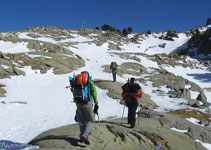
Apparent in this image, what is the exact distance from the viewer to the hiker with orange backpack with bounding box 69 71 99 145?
225 inches

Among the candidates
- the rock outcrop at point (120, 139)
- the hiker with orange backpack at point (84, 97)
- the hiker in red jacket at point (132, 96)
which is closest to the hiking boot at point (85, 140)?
the hiker with orange backpack at point (84, 97)

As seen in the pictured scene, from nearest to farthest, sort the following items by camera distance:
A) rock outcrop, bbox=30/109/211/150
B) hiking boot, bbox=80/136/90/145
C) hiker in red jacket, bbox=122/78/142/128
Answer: hiking boot, bbox=80/136/90/145, rock outcrop, bbox=30/109/211/150, hiker in red jacket, bbox=122/78/142/128

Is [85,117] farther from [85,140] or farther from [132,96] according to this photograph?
[132,96]

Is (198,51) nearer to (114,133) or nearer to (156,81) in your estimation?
(156,81)

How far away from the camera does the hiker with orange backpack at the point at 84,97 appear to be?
5.71 metres

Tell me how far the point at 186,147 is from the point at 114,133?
3002 mm

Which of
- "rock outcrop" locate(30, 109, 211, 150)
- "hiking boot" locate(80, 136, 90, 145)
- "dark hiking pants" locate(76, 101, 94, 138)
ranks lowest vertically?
"rock outcrop" locate(30, 109, 211, 150)

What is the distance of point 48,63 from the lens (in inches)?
1038

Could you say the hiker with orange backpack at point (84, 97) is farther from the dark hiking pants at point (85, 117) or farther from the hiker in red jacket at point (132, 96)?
the hiker in red jacket at point (132, 96)

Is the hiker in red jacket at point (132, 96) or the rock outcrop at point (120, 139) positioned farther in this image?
the hiker in red jacket at point (132, 96)

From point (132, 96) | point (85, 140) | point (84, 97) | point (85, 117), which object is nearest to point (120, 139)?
point (85, 140)

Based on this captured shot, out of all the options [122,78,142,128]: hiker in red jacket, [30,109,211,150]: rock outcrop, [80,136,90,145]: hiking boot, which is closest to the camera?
[80,136,90,145]: hiking boot

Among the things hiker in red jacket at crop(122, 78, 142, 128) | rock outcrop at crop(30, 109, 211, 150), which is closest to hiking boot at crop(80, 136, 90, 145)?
rock outcrop at crop(30, 109, 211, 150)

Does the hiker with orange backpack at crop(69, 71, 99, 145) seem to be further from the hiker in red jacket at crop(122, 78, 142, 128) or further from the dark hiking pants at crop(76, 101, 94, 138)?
the hiker in red jacket at crop(122, 78, 142, 128)
